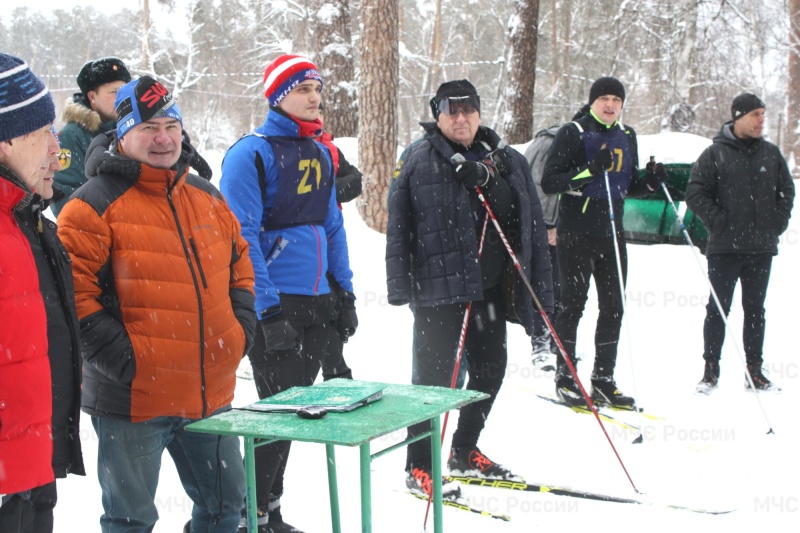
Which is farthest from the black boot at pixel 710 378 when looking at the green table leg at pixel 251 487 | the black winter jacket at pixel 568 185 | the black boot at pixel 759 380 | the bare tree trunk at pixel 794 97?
the bare tree trunk at pixel 794 97

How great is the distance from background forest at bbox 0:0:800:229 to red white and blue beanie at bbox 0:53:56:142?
7.87m

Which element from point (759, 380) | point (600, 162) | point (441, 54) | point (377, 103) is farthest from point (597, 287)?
point (441, 54)

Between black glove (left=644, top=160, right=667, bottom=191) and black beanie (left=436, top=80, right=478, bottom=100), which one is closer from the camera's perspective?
black beanie (left=436, top=80, right=478, bottom=100)

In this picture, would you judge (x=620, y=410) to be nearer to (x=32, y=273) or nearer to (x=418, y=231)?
(x=418, y=231)

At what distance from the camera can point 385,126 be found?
10.0 metres

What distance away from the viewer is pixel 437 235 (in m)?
4.24

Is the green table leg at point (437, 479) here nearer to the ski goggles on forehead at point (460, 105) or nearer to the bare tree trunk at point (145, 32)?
the ski goggles on forehead at point (460, 105)

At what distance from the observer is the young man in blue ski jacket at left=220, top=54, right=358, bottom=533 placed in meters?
3.50

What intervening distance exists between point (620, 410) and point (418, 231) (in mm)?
2317

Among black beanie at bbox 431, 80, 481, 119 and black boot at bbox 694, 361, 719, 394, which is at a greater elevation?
black beanie at bbox 431, 80, 481, 119

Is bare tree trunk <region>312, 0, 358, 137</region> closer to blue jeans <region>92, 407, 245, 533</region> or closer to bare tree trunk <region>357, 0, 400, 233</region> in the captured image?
bare tree trunk <region>357, 0, 400, 233</region>

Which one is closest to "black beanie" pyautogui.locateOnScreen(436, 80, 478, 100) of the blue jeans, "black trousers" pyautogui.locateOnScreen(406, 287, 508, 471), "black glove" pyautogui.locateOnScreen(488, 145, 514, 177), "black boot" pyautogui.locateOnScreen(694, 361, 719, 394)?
"black glove" pyautogui.locateOnScreen(488, 145, 514, 177)

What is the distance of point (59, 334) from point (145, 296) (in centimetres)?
53

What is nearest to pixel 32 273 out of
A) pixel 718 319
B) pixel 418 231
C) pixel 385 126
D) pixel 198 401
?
pixel 198 401
